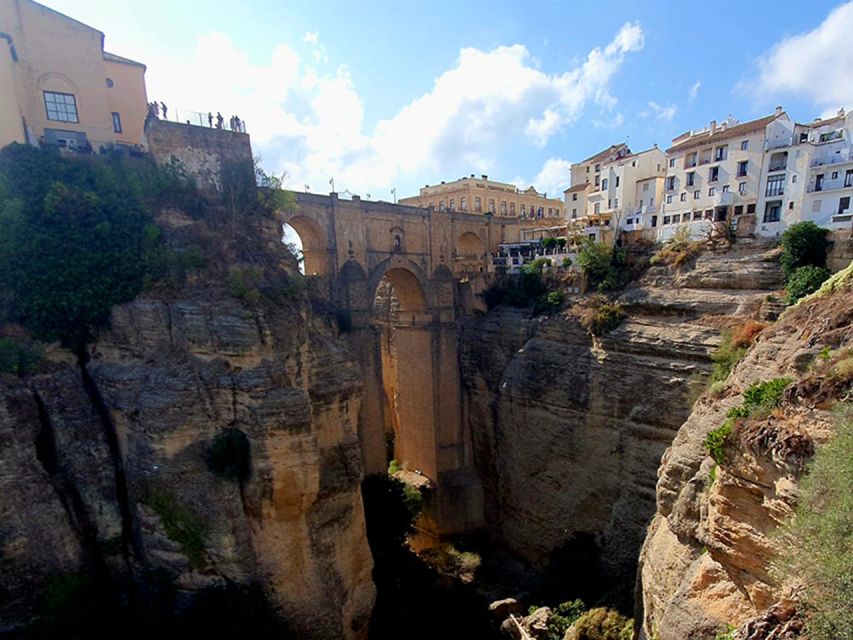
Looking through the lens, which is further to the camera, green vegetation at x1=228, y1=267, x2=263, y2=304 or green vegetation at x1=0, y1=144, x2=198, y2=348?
green vegetation at x1=228, y1=267, x2=263, y2=304

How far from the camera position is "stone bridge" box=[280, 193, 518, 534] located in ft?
65.6

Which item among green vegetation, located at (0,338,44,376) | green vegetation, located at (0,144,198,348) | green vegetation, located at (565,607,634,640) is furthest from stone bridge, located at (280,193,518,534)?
green vegetation, located at (0,338,44,376)

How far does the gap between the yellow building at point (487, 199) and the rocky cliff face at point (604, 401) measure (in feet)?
55.1

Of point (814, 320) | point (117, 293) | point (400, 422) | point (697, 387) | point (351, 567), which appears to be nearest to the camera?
point (814, 320)

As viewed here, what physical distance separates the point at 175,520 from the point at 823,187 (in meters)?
28.4

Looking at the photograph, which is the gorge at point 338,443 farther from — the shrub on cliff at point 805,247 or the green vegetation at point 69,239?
the green vegetation at point 69,239

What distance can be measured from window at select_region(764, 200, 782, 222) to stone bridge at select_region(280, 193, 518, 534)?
1412 cm

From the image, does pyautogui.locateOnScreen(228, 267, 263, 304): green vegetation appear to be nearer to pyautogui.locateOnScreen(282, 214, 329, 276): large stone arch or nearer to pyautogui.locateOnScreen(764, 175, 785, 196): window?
pyautogui.locateOnScreen(282, 214, 329, 276): large stone arch

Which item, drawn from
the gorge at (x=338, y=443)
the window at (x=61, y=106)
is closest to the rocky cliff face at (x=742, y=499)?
the gorge at (x=338, y=443)

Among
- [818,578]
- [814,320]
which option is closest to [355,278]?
[814,320]

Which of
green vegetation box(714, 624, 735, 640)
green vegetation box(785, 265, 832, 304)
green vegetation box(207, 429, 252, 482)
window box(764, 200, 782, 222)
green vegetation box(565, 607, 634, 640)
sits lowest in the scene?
green vegetation box(565, 607, 634, 640)

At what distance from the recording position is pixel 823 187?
2080 centimetres

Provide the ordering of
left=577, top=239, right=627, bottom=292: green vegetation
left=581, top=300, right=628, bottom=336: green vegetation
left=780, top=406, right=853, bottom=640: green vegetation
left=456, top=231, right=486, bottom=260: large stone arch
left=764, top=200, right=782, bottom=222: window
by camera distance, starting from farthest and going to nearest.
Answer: left=456, top=231, right=486, bottom=260: large stone arch < left=764, top=200, right=782, bottom=222: window < left=577, top=239, right=627, bottom=292: green vegetation < left=581, top=300, right=628, bottom=336: green vegetation < left=780, top=406, right=853, bottom=640: green vegetation

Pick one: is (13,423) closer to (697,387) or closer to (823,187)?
(697,387)
